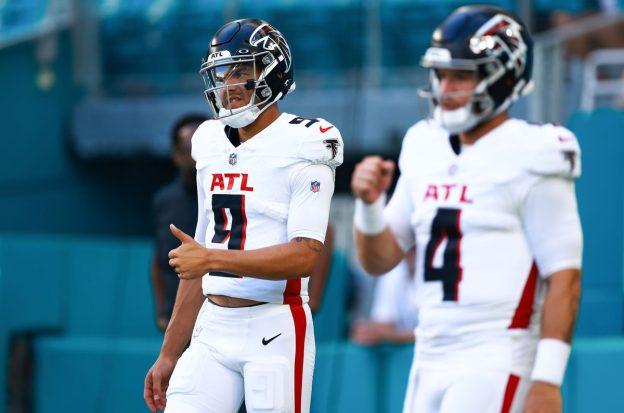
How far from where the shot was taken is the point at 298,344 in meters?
3.66

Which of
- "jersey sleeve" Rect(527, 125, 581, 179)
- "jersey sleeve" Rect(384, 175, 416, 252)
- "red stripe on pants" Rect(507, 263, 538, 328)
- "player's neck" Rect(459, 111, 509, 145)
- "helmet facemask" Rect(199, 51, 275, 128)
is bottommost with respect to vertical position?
"red stripe on pants" Rect(507, 263, 538, 328)

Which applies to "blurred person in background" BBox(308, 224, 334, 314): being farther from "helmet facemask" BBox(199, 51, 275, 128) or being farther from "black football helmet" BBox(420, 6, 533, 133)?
"black football helmet" BBox(420, 6, 533, 133)

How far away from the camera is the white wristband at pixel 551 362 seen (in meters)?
3.28

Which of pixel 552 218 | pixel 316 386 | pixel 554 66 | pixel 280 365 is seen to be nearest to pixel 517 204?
pixel 552 218

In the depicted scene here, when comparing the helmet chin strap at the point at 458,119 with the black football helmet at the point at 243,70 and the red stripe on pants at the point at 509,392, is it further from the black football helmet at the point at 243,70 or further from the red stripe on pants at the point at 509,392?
the red stripe on pants at the point at 509,392

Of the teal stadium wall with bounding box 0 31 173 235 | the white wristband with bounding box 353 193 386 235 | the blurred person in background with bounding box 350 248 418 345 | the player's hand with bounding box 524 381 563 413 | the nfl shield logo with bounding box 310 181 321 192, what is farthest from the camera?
the teal stadium wall with bounding box 0 31 173 235

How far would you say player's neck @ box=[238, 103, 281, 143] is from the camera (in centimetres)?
374

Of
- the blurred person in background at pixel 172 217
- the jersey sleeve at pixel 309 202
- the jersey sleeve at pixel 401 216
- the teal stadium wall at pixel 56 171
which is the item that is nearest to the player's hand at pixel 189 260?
the jersey sleeve at pixel 309 202

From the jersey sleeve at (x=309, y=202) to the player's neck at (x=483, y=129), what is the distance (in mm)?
424

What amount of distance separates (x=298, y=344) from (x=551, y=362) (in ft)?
2.55

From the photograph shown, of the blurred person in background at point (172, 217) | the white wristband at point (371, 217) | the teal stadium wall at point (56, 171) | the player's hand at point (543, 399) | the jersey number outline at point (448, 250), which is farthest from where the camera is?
the teal stadium wall at point (56, 171)

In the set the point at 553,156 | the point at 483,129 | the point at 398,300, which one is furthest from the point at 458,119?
the point at 398,300

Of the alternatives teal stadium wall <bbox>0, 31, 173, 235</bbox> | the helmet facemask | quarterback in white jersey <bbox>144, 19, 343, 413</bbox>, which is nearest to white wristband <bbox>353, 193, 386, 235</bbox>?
quarterback in white jersey <bbox>144, 19, 343, 413</bbox>

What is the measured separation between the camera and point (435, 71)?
3.59 m
